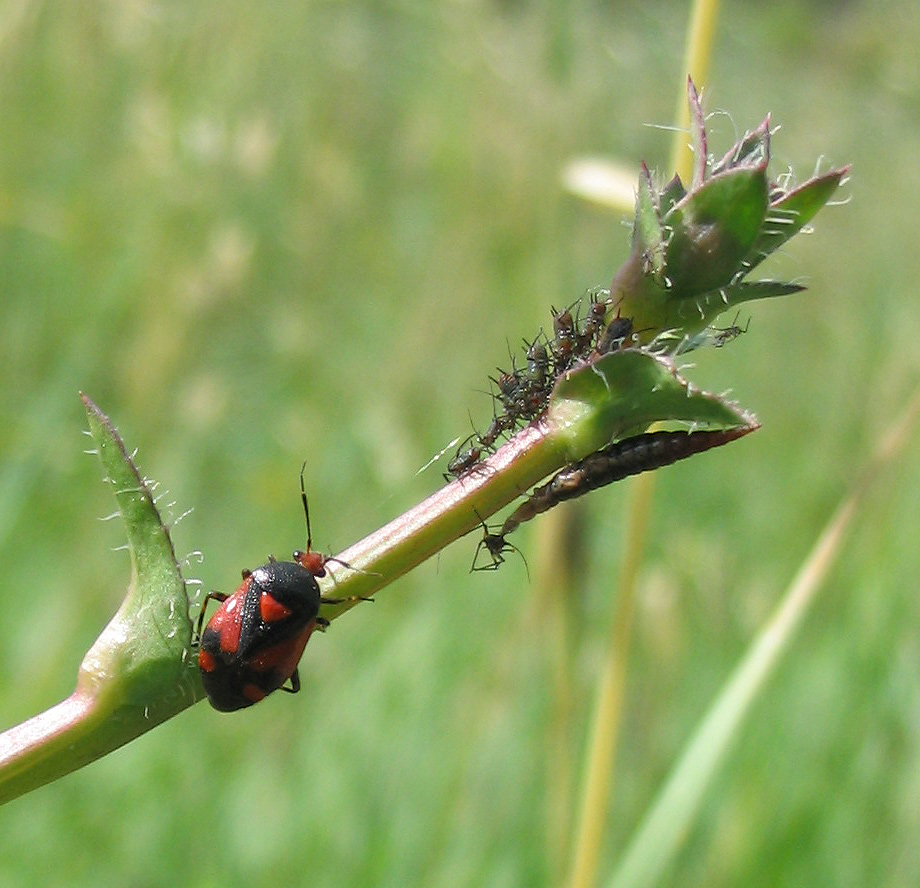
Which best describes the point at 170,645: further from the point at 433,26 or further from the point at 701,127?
the point at 433,26

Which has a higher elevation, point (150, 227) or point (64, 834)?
point (150, 227)

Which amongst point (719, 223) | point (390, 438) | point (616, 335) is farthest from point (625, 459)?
point (390, 438)

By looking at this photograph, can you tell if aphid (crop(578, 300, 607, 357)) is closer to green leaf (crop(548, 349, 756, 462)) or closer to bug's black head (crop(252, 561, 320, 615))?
green leaf (crop(548, 349, 756, 462))

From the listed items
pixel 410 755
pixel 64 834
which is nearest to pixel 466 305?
pixel 410 755

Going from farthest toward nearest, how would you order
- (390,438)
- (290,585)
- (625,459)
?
(390,438), (290,585), (625,459)

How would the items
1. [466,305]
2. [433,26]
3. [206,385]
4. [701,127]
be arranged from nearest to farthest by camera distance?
[701,127]
[206,385]
[466,305]
[433,26]

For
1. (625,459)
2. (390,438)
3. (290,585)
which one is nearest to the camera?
(625,459)

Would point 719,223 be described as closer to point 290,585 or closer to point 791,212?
point 791,212
